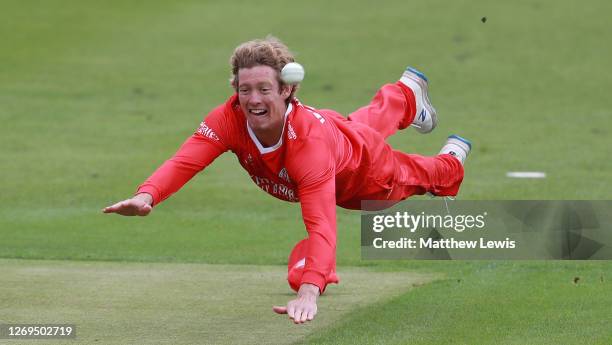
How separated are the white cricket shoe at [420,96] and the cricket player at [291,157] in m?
1.31

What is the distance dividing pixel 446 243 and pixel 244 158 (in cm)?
384

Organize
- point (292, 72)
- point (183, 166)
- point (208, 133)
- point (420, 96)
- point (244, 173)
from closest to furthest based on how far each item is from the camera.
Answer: point (292, 72) → point (183, 166) → point (208, 133) → point (420, 96) → point (244, 173)

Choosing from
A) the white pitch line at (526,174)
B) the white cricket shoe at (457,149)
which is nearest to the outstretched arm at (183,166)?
the white cricket shoe at (457,149)

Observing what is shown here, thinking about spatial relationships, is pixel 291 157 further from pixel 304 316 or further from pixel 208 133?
pixel 304 316

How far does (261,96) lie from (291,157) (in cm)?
47

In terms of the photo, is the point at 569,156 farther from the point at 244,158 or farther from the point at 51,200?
the point at 244,158

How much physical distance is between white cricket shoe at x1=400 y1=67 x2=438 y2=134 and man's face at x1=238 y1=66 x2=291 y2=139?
10.6ft

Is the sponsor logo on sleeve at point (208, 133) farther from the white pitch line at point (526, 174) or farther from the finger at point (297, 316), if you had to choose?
the white pitch line at point (526, 174)

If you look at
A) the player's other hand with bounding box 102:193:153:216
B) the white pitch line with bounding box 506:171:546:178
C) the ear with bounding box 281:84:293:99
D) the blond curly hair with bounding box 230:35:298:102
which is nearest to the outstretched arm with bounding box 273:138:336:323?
the ear with bounding box 281:84:293:99

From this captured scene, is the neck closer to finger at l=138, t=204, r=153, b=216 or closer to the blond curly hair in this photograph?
the blond curly hair

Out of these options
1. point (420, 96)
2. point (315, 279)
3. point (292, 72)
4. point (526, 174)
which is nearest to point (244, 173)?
point (526, 174)

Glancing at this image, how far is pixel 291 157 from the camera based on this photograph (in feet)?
26.8

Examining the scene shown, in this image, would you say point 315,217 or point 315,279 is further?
point 315,217

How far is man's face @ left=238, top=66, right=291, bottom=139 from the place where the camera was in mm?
8039
